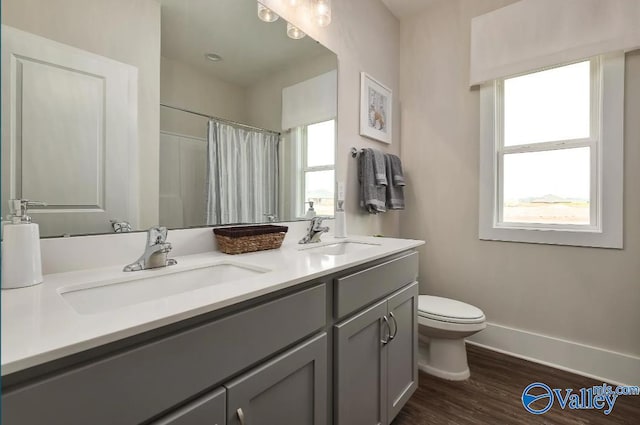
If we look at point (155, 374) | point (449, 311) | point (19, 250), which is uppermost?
point (19, 250)

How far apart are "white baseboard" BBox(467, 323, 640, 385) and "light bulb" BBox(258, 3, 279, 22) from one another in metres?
2.45

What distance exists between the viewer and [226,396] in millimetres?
714

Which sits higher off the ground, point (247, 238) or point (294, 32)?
point (294, 32)

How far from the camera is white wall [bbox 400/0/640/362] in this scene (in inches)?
72.9

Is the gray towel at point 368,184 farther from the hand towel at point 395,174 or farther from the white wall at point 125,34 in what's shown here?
the white wall at point 125,34

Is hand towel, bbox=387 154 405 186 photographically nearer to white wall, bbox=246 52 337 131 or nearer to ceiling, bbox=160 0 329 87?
white wall, bbox=246 52 337 131

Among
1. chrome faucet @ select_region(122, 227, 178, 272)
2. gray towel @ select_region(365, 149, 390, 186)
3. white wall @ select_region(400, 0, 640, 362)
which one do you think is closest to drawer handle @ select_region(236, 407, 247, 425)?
chrome faucet @ select_region(122, 227, 178, 272)

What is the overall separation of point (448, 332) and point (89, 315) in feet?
5.86

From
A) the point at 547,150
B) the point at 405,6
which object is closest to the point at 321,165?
the point at 547,150

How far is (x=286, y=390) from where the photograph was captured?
0.87m

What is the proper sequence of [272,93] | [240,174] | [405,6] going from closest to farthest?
[240,174]
[272,93]
[405,6]

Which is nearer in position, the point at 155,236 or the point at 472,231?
the point at 155,236

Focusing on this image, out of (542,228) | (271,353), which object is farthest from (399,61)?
(271,353)

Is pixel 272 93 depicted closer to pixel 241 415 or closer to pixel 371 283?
pixel 371 283
